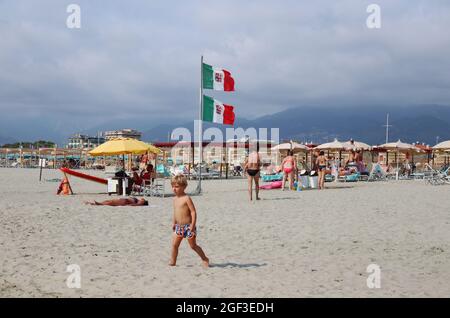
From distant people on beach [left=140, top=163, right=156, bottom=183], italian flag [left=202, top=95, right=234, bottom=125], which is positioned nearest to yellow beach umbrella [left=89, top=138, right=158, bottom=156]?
distant people on beach [left=140, top=163, right=156, bottom=183]

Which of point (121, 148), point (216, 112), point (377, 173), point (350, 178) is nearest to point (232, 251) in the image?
point (121, 148)

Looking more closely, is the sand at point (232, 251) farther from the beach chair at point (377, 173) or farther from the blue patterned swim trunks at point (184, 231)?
the beach chair at point (377, 173)

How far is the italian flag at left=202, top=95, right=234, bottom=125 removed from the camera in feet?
45.9

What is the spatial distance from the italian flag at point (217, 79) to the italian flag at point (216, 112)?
0.44 m

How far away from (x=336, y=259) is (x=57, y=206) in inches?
263

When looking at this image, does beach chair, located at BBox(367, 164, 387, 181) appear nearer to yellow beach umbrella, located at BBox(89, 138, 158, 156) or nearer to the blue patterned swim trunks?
yellow beach umbrella, located at BBox(89, 138, 158, 156)

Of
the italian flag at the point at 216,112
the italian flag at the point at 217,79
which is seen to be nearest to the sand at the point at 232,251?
the italian flag at the point at 216,112

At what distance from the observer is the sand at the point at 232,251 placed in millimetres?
4363

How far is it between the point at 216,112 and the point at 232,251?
8516 mm

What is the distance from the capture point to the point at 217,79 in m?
14.3

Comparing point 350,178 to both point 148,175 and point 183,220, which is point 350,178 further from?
point 183,220
